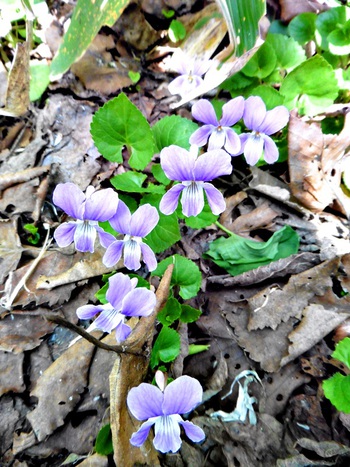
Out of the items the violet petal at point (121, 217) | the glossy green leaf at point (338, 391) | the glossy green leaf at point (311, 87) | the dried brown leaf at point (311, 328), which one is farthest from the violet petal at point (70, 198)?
the glossy green leaf at point (311, 87)

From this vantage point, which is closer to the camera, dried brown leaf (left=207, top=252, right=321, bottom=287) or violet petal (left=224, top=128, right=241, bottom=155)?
violet petal (left=224, top=128, right=241, bottom=155)

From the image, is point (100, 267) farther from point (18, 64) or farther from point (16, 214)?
point (18, 64)

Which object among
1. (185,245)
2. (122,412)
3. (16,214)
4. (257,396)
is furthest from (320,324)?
(16,214)

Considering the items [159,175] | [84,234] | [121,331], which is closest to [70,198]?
[84,234]

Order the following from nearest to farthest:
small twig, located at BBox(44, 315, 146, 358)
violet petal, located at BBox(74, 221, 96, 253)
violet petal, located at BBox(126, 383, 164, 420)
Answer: small twig, located at BBox(44, 315, 146, 358) → violet petal, located at BBox(126, 383, 164, 420) → violet petal, located at BBox(74, 221, 96, 253)

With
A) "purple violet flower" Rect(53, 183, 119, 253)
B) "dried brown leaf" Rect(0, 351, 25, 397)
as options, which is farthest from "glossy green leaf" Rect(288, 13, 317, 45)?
"dried brown leaf" Rect(0, 351, 25, 397)

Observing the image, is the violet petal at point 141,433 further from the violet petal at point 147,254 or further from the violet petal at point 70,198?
the violet petal at point 70,198

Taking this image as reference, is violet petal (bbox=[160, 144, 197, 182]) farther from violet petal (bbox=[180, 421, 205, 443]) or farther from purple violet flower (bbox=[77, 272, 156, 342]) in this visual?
violet petal (bbox=[180, 421, 205, 443])
